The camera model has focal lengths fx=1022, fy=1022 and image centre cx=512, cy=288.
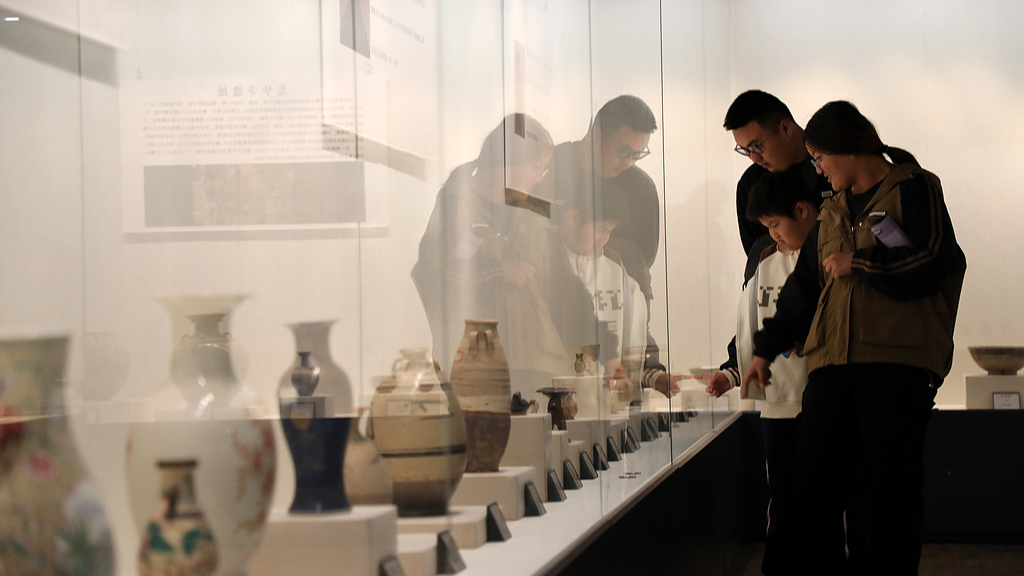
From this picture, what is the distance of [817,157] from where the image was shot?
8.18 feet

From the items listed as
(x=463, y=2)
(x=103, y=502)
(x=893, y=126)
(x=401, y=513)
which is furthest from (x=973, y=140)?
(x=103, y=502)

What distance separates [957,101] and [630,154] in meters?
3.32

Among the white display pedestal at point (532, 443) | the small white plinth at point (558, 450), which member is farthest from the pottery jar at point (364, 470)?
the small white plinth at point (558, 450)

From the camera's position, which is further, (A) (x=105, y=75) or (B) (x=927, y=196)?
(B) (x=927, y=196)

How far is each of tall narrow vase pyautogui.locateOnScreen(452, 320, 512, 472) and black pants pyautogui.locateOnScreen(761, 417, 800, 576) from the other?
1.46 meters

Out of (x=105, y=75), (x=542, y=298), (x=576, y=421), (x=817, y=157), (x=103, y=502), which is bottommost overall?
(x=576, y=421)

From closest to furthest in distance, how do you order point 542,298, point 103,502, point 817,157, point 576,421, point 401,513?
point 103,502 < point 401,513 < point 542,298 < point 576,421 < point 817,157

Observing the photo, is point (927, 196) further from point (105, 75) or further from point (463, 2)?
point (105, 75)

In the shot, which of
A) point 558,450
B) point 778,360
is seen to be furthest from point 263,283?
point 778,360

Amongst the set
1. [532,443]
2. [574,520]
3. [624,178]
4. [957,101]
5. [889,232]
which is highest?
[957,101]

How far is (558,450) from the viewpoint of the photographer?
6.09 feet

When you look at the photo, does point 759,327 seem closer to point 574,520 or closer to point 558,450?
point 558,450

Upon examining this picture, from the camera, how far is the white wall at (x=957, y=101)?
501cm

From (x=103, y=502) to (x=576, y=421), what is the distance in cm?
137
